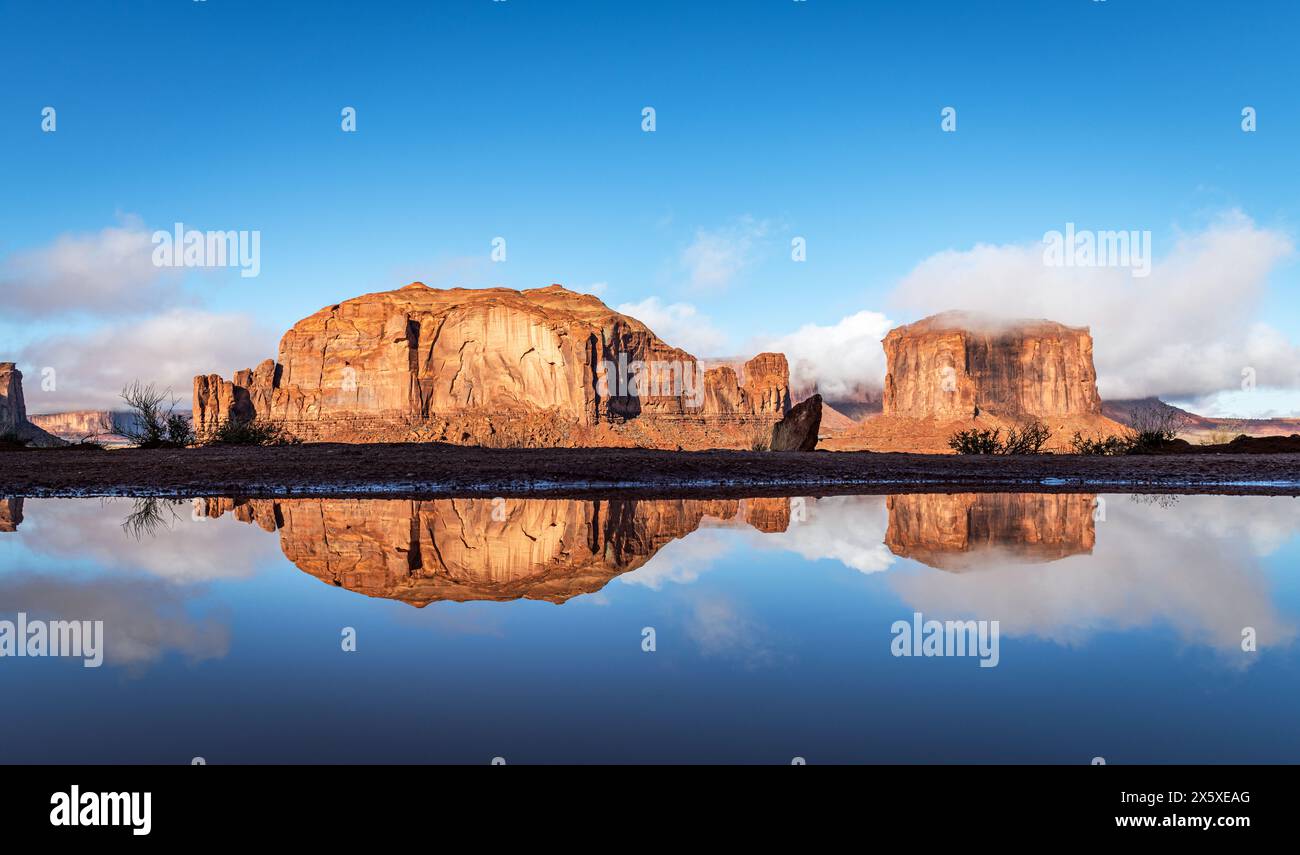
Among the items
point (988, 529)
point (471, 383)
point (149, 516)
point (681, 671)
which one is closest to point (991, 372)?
point (471, 383)

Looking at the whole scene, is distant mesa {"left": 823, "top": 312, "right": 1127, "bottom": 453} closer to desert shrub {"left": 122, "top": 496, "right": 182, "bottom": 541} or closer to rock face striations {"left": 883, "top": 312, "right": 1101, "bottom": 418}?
rock face striations {"left": 883, "top": 312, "right": 1101, "bottom": 418}

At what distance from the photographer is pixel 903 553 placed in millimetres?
6855

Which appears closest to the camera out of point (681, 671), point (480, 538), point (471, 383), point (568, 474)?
point (681, 671)

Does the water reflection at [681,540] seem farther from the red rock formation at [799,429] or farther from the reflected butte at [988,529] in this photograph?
the red rock formation at [799,429]

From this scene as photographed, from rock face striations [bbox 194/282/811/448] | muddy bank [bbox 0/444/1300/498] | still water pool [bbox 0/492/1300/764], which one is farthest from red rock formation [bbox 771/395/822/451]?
rock face striations [bbox 194/282/811/448]

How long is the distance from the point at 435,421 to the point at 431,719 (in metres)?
145

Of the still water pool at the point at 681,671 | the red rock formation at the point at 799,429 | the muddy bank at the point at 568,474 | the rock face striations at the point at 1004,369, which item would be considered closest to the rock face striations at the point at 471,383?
the rock face striations at the point at 1004,369

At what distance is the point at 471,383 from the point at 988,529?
15239cm

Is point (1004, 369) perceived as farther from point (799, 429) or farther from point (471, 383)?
point (799, 429)

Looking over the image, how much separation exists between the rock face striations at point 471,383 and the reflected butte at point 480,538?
373 feet

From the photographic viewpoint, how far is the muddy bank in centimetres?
1527

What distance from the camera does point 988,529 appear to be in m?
8.45

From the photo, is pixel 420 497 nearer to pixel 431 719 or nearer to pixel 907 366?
pixel 431 719

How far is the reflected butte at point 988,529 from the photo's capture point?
6.64 meters
